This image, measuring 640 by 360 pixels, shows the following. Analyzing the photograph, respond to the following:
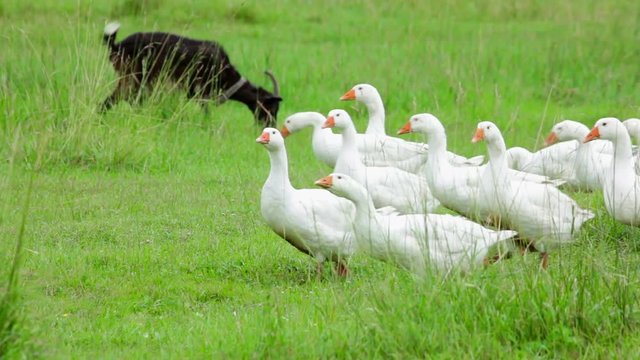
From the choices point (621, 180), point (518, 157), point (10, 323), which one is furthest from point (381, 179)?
point (10, 323)

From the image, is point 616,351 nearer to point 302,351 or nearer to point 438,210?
point 302,351

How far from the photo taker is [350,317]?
5492 millimetres

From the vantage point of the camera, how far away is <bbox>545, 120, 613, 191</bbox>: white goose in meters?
8.77

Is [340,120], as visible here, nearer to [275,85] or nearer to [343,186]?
[343,186]

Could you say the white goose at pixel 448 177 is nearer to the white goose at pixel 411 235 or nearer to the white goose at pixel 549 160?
the white goose at pixel 411 235

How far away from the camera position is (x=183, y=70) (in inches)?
512

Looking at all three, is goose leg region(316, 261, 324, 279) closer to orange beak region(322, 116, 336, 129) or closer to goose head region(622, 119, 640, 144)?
orange beak region(322, 116, 336, 129)

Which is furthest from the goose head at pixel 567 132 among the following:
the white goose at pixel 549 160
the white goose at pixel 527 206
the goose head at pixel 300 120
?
the goose head at pixel 300 120

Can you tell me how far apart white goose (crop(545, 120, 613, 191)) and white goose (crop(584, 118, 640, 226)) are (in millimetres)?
1144

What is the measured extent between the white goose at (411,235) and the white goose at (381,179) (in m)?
1.25

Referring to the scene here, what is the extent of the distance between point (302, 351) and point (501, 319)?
2.97 ft

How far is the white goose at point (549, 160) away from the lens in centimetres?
912

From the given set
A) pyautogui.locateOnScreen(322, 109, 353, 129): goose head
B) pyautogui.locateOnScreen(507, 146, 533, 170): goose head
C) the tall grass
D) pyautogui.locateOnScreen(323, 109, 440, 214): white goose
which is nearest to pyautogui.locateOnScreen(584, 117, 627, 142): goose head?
pyautogui.locateOnScreen(323, 109, 440, 214): white goose

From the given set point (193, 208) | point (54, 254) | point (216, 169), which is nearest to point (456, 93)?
point (216, 169)
